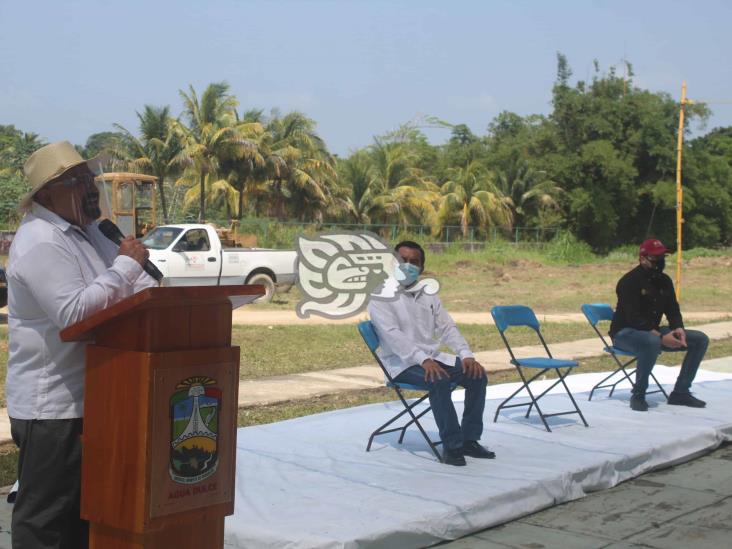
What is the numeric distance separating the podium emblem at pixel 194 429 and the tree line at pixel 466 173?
32502 millimetres

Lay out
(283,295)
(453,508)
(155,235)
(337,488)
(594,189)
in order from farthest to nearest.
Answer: (594,189) < (283,295) < (155,235) < (337,488) < (453,508)

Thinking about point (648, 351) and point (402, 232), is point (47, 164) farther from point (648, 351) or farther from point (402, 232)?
point (402, 232)

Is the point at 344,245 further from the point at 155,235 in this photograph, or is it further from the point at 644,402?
the point at 155,235

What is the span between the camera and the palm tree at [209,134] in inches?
1446

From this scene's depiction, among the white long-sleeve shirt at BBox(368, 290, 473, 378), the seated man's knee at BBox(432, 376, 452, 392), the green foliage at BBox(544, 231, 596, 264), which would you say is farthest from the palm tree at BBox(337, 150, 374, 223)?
the seated man's knee at BBox(432, 376, 452, 392)

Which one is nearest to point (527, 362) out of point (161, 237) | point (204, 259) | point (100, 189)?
point (100, 189)

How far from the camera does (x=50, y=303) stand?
2.77m

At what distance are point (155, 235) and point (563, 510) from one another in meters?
14.6

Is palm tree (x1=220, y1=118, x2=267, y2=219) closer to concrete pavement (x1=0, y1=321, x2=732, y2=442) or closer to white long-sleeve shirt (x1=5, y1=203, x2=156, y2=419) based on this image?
concrete pavement (x1=0, y1=321, x2=732, y2=442)

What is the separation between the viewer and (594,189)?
46.7 metres

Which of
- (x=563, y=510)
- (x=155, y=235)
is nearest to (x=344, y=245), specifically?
(x=563, y=510)

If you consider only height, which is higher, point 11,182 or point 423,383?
point 11,182

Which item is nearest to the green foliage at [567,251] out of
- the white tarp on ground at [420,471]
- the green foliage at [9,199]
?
the green foliage at [9,199]

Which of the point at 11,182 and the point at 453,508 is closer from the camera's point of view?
the point at 453,508
